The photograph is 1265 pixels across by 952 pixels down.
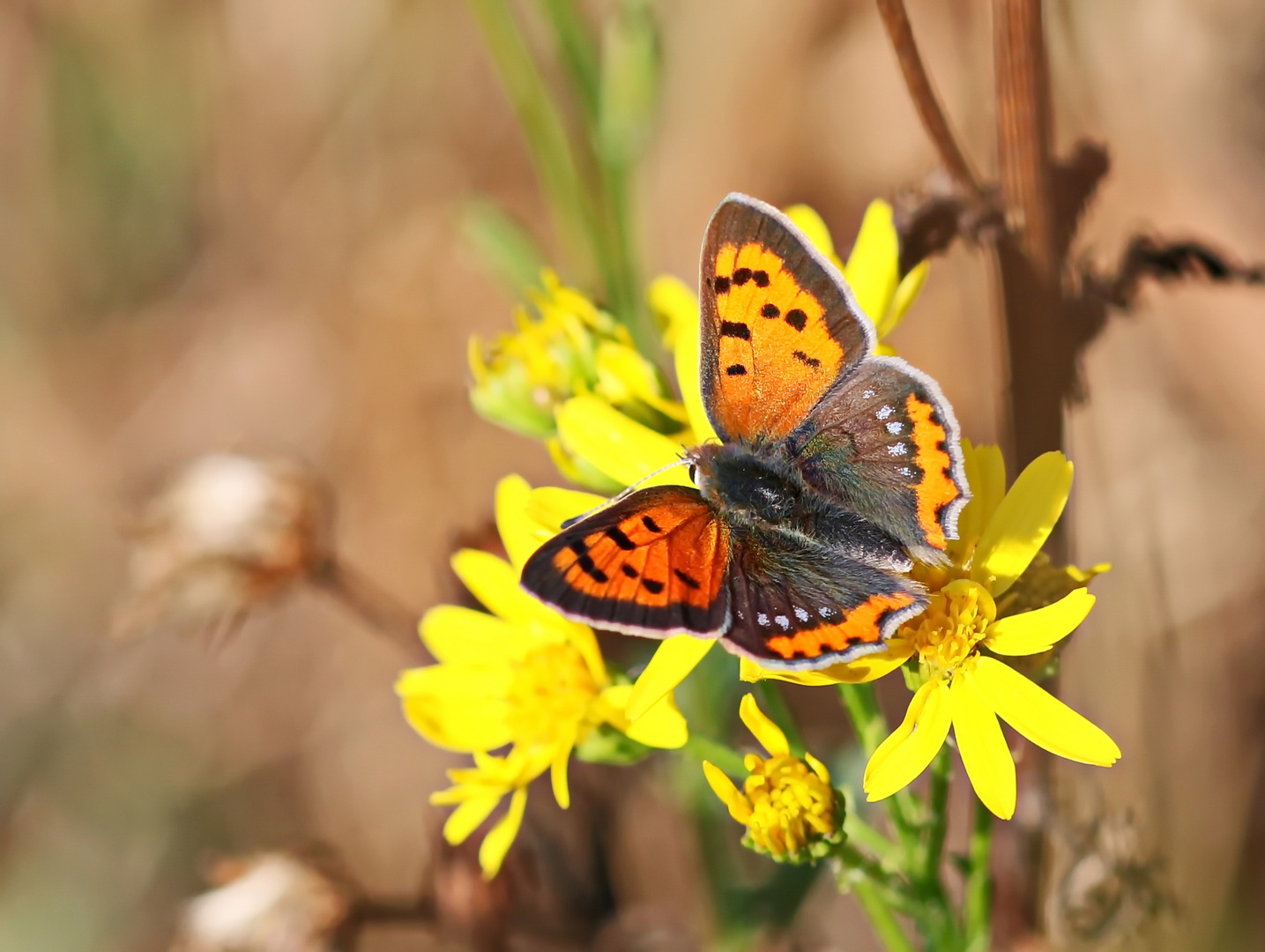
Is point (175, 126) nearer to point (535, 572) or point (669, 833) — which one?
point (669, 833)

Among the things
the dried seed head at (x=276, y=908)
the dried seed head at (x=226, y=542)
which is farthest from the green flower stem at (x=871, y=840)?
the dried seed head at (x=226, y=542)

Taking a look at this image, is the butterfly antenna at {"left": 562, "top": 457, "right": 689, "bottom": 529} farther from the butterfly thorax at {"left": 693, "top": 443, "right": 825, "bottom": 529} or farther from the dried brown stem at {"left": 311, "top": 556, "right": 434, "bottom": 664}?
the dried brown stem at {"left": 311, "top": 556, "right": 434, "bottom": 664}

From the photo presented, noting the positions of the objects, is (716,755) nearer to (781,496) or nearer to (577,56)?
(781,496)

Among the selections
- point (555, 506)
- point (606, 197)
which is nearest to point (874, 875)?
point (555, 506)

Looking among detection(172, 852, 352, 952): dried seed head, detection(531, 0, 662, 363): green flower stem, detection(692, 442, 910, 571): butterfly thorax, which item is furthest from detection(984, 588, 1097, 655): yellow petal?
detection(172, 852, 352, 952): dried seed head

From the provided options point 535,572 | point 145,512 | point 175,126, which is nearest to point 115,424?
point 175,126

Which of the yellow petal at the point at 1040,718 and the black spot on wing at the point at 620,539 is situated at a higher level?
the yellow petal at the point at 1040,718

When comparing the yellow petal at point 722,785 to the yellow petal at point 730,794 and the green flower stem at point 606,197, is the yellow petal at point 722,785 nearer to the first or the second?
the yellow petal at point 730,794
